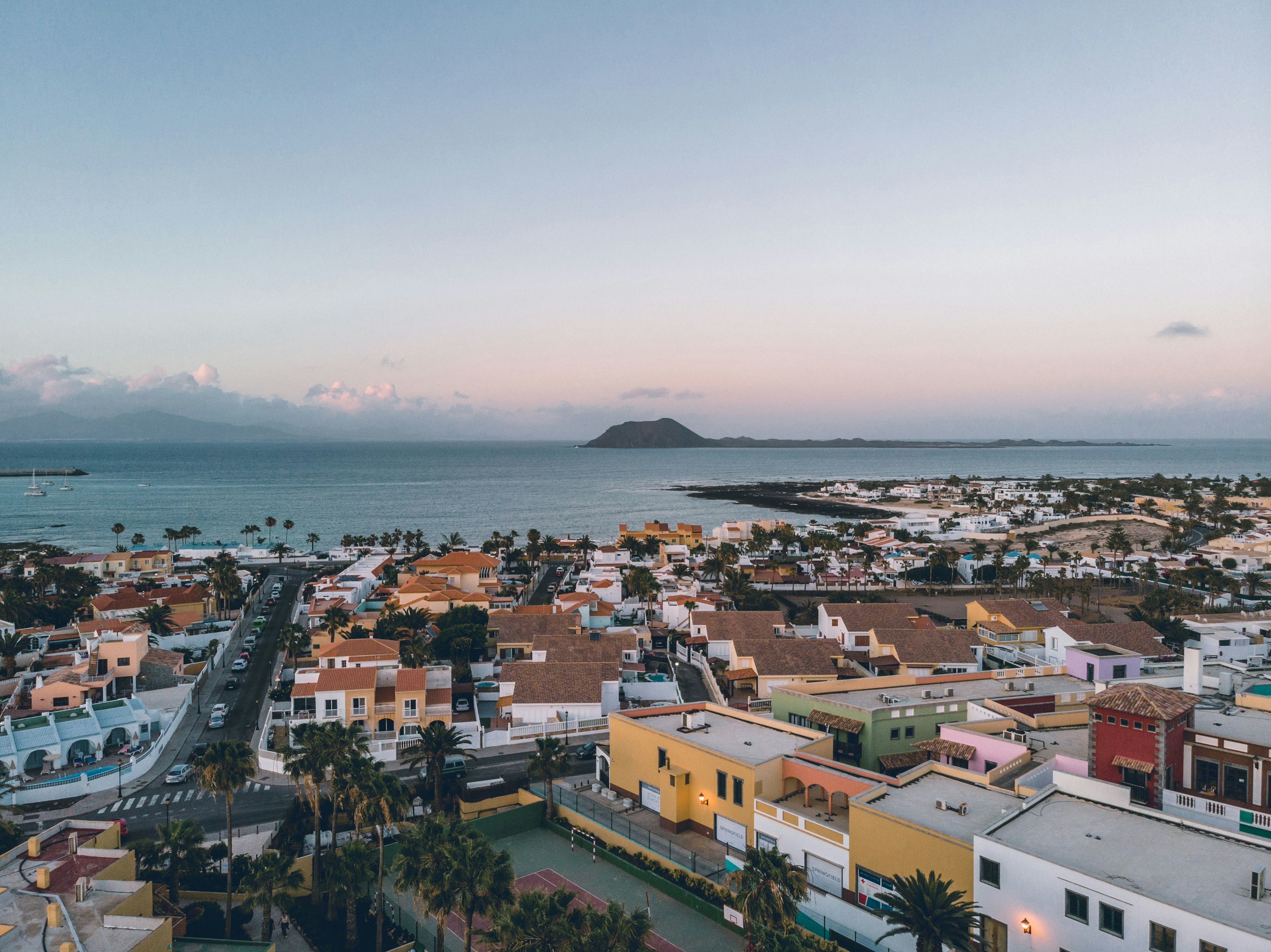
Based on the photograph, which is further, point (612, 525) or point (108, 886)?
point (612, 525)

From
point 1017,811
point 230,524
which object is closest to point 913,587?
point 1017,811

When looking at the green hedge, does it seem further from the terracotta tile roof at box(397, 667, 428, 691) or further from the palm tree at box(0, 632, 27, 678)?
the palm tree at box(0, 632, 27, 678)

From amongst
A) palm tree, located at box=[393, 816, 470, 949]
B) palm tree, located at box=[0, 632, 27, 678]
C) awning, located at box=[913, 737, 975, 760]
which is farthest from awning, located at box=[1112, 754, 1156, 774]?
palm tree, located at box=[0, 632, 27, 678]

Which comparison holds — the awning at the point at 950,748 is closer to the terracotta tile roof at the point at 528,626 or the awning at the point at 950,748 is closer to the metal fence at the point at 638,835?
the metal fence at the point at 638,835

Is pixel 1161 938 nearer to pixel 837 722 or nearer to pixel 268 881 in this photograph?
pixel 837 722

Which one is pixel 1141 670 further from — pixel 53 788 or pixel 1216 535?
pixel 1216 535

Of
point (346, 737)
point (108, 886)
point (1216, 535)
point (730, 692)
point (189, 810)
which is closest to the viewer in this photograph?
point (108, 886)

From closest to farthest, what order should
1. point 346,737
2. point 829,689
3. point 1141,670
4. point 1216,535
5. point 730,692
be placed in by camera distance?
point 346,737
point 829,689
point 1141,670
point 730,692
point 1216,535
